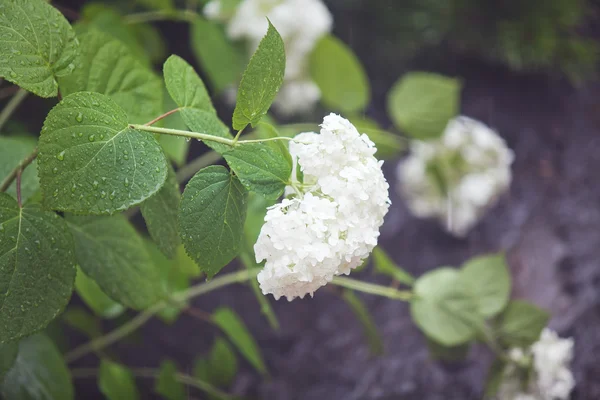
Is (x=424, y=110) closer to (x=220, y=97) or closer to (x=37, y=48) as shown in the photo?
(x=220, y=97)

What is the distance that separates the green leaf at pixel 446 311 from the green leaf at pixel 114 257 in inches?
13.8

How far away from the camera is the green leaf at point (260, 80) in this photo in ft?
1.20

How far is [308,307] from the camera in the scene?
1087 millimetres

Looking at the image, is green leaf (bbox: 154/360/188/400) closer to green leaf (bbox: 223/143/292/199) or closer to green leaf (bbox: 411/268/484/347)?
green leaf (bbox: 411/268/484/347)

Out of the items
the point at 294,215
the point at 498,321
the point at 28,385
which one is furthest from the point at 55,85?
the point at 498,321

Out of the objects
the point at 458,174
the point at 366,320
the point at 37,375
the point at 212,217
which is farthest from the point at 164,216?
the point at 458,174

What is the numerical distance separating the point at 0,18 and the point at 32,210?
13 cm

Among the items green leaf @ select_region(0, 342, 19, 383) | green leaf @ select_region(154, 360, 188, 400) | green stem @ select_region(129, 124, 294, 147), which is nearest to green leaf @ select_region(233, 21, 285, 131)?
green stem @ select_region(129, 124, 294, 147)

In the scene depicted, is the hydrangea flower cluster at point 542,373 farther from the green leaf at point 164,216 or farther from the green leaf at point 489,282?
the green leaf at point 164,216

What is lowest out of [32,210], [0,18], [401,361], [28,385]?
[401,361]

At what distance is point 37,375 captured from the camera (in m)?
0.60

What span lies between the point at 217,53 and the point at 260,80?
A: 19.4 inches

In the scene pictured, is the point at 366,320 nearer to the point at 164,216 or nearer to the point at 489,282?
the point at 489,282

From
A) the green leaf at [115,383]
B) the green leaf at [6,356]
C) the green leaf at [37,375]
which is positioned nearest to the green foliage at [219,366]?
the green leaf at [115,383]
